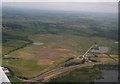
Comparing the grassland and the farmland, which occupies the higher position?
the farmland

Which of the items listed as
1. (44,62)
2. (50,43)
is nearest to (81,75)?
(44,62)

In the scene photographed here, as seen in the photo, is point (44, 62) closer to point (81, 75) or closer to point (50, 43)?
point (81, 75)

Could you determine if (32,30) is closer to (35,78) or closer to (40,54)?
(40,54)

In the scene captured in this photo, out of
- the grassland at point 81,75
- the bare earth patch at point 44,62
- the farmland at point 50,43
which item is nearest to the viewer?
the grassland at point 81,75

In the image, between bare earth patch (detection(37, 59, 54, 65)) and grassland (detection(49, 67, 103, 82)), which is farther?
bare earth patch (detection(37, 59, 54, 65))

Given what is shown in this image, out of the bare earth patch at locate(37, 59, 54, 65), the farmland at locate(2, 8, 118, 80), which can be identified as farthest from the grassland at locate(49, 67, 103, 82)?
the bare earth patch at locate(37, 59, 54, 65)

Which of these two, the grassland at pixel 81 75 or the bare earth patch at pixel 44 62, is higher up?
the bare earth patch at pixel 44 62

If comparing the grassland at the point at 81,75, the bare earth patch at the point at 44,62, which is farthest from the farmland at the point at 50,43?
the grassland at the point at 81,75

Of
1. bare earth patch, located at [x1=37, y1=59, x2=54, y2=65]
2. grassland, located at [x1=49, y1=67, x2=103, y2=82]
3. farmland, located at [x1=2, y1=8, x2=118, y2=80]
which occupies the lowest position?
grassland, located at [x1=49, y1=67, x2=103, y2=82]

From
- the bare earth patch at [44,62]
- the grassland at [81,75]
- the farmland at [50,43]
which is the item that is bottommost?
the grassland at [81,75]

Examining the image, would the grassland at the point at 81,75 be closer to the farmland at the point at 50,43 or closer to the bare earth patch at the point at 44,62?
the farmland at the point at 50,43

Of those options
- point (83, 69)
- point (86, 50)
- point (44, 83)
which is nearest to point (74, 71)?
point (83, 69)

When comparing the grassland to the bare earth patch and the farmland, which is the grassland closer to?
the farmland
